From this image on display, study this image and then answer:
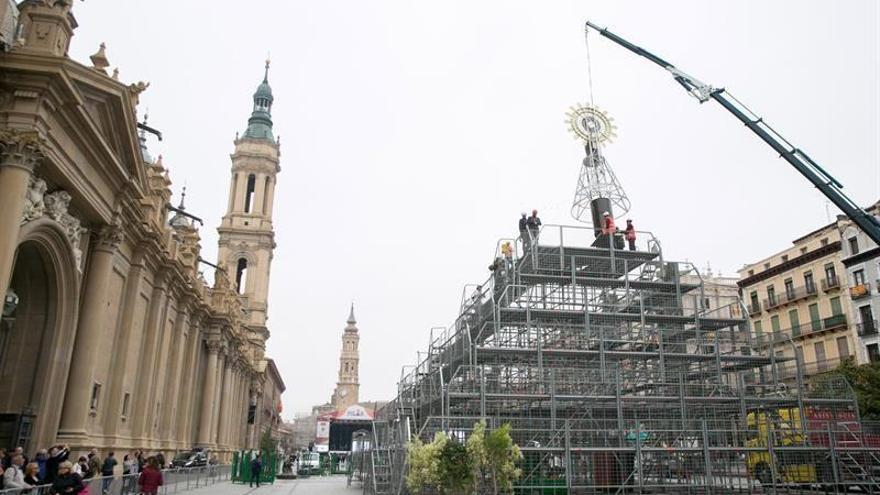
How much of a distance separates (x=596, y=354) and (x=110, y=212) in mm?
18825

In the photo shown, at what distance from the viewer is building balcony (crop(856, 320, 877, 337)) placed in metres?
40.3

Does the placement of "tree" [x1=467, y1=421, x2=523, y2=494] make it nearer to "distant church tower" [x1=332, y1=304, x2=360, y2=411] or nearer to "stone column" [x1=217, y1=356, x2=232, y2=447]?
"stone column" [x1=217, y1=356, x2=232, y2=447]

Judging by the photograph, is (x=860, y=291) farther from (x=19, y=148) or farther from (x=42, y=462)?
(x=19, y=148)

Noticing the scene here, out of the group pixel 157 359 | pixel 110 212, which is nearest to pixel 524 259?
pixel 110 212

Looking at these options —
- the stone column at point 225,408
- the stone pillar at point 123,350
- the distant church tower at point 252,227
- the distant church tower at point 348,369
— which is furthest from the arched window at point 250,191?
the distant church tower at point 348,369

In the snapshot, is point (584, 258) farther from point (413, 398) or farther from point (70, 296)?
point (70, 296)

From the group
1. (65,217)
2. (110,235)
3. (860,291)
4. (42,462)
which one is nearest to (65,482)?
(42,462)

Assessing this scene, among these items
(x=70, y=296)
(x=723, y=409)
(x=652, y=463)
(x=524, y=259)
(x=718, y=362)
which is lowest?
(x=652, y=463)

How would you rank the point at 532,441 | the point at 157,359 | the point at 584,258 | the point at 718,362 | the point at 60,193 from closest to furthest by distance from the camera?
the point at 60,193
the point at 532,441
the point at 718,362
the point at 584,258
the point at 157,359

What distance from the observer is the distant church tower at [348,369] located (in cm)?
15012

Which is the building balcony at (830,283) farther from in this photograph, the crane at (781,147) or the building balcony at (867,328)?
the crane at (781,147)

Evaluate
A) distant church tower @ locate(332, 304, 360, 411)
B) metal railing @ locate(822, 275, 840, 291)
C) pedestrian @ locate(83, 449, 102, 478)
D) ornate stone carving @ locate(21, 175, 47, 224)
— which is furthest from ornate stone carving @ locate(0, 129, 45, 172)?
distant church tower @ locate(332, 304, 360, 411)

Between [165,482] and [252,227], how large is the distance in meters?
52.1

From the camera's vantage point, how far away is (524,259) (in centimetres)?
2595
